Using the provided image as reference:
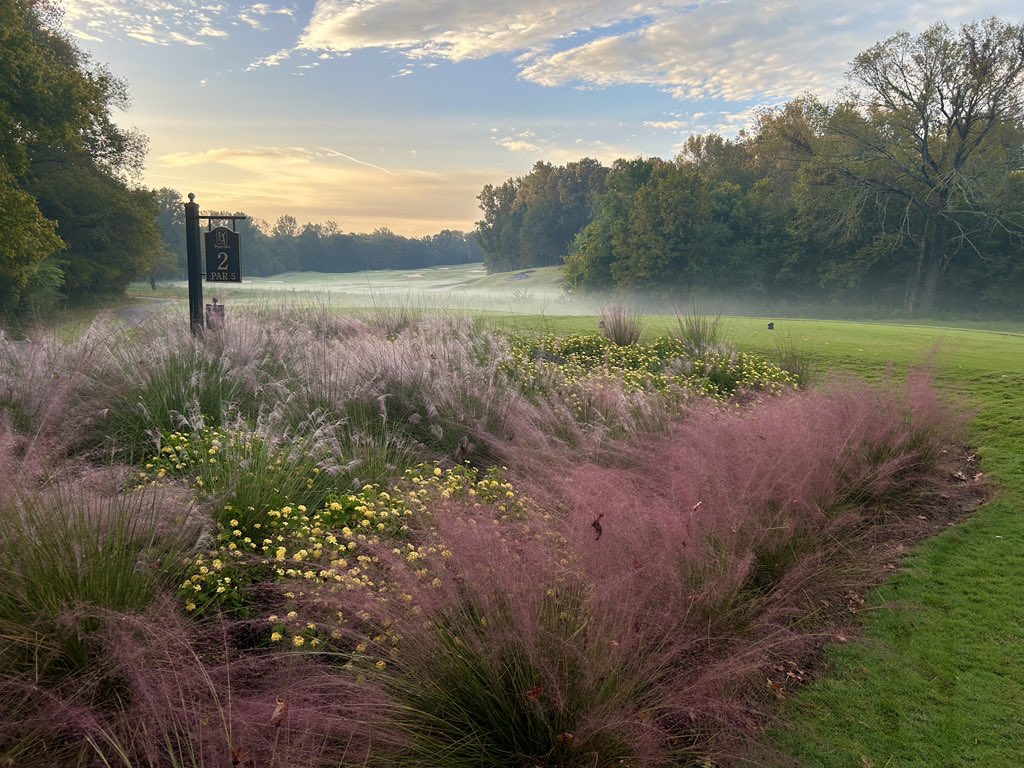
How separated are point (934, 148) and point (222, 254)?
123ft

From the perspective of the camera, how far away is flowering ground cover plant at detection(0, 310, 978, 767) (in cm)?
226

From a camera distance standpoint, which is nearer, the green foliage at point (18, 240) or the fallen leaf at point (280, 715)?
the fallen leaf at point (280, 715)

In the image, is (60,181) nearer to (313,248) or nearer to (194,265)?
(194,265)

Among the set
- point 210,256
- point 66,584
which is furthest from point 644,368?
point 66,584

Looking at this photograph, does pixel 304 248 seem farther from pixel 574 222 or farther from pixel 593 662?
pixel 593 662

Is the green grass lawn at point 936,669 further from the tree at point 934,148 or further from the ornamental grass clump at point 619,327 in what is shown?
the tree at point 934,148

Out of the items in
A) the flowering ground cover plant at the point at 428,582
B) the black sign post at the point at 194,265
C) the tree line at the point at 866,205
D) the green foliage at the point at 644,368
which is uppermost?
the tree line at the point at 866,205

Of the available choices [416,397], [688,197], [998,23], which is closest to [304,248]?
[688,197]

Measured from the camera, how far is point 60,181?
25.6 m

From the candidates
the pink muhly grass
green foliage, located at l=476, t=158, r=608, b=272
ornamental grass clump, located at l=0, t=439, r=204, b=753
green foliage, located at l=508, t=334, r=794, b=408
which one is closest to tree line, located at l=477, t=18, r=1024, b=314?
green foliage, located at l=476, t=158, r=608, b=272

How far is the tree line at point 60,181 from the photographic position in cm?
1786

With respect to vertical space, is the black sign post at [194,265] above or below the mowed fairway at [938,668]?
above

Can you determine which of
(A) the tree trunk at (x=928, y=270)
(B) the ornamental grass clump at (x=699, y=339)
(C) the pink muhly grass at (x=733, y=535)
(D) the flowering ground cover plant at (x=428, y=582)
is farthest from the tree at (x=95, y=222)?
(A) the tree trunk at (x=928, y=270)

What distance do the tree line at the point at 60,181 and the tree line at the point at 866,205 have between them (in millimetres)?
25599
